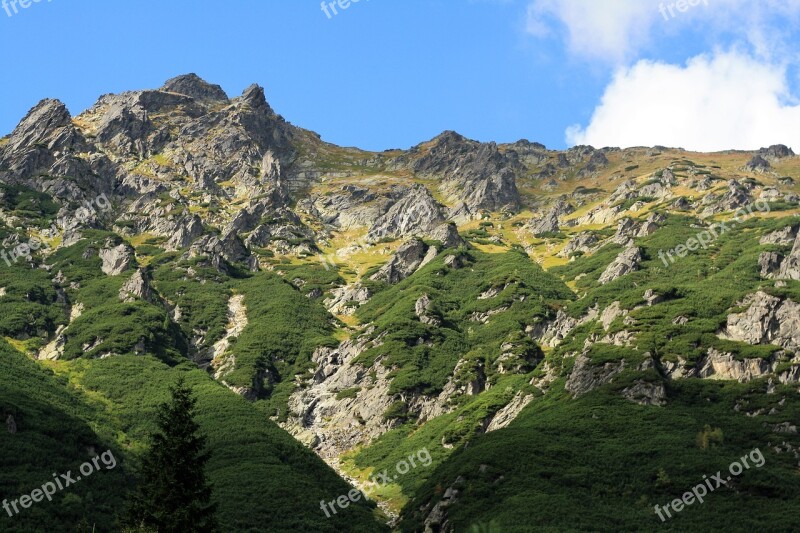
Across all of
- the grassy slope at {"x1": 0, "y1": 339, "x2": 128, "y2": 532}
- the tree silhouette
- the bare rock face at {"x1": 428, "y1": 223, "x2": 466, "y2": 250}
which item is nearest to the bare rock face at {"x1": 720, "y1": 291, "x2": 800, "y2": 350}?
the tree silhouette

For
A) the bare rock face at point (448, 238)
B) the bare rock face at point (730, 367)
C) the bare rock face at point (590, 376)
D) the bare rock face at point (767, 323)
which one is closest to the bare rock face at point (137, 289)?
the bare rock face at point (448, 238)

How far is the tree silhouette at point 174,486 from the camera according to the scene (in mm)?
40250

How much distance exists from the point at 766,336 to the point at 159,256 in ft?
457

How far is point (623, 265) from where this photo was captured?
15212cm

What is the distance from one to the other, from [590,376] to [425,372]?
31450 millimetres

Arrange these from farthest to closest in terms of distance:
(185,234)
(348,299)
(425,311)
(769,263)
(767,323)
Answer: (185,234)
(348,299)
(425,311)
(769,263)
(767,323)

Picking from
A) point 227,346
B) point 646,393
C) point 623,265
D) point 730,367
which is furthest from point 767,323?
point 227,346

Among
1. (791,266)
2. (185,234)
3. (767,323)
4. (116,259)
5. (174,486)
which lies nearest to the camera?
(174,486)

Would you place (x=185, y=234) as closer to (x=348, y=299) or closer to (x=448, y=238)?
(x=348, y=299)

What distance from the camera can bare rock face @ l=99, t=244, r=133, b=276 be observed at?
502ft

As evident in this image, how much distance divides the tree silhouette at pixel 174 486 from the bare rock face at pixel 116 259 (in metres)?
116

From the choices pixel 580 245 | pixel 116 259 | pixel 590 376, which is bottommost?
pixel 590 376

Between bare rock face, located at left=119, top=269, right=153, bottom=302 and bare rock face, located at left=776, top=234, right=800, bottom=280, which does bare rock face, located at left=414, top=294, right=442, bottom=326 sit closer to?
bare rock face, located at left=119, top=269, right=153, bottom=302

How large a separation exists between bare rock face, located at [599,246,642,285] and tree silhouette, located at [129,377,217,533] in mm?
119092
